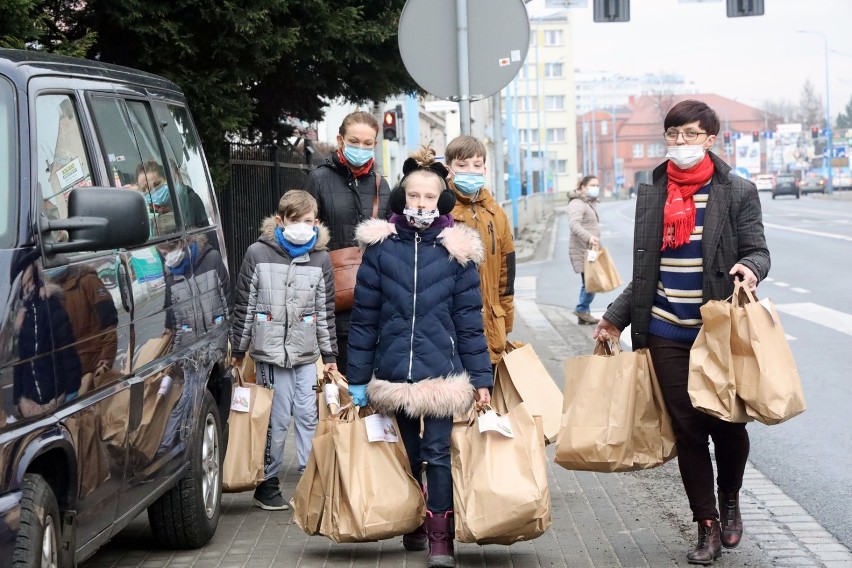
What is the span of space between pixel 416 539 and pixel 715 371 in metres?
1.54

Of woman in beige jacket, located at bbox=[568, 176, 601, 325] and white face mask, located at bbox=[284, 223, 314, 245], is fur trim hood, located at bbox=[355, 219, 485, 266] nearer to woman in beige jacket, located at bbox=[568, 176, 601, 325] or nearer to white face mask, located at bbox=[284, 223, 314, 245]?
white face mask, located at bbox=[284, 223, 314, 245]

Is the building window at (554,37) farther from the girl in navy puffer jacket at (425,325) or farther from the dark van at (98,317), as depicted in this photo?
the girl in navy puffer jacket at (425,325)

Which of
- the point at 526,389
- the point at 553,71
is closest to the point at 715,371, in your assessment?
the point at 526,389

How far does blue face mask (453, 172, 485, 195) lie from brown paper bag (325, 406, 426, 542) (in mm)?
1452

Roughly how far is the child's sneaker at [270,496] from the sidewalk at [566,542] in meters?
0.06

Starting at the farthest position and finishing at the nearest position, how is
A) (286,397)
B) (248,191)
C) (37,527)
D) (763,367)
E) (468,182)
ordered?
(248,191), (286,397), (468,182), (763,367), (37,527)

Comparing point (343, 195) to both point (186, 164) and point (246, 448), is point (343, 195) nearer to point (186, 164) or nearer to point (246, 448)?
point (186, 164)

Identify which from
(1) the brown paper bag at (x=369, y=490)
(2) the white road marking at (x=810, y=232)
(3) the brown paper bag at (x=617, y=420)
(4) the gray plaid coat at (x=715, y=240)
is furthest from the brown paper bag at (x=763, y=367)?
(2) the white road marking at (x=810, y=232)

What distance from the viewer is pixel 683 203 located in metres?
5.77

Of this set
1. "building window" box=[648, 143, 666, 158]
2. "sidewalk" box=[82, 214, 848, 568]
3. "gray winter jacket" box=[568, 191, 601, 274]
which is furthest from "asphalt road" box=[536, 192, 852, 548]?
"building window" box=[648, 143, 666, 158]

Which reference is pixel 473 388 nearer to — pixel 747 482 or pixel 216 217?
pixel 216 217

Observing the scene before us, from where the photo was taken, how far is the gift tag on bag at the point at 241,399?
6883 mm

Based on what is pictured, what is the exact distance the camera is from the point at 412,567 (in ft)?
18.8

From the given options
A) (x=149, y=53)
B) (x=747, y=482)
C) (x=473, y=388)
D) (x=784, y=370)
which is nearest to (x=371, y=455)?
(x=473, y=388)
